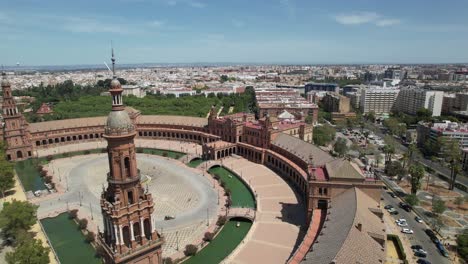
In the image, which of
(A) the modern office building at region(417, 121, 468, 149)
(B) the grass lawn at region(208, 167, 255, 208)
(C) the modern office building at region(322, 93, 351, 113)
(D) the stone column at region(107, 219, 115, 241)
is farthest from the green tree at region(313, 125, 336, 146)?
(D) the stone column at region(107, 219, 115, 241)

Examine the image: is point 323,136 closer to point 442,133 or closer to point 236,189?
point 442,133

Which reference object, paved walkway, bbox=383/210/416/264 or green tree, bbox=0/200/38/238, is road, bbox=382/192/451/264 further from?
green tree, bbox=0/200/38/238

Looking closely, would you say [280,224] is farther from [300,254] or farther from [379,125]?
[379,125]

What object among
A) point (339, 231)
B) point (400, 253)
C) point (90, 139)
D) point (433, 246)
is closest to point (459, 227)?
point (433, 246)

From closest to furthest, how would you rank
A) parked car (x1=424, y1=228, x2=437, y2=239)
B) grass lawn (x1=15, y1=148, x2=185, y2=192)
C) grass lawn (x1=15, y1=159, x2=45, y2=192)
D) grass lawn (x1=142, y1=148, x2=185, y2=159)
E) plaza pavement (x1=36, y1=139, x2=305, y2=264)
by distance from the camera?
plaza pavement (x1=36, y1=139, x2=305, y2=264), parked car (x1=424, y1=228, x2=437, y2=239), grass lawn (x1=15, y1=159, x2=45, y2=192), grass lawn (x1=15, y1=148, x2=185, y2=192), grass lawn (x1=142, y1=148, x2=185, y2=159)

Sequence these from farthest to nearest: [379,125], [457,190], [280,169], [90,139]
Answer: [379,125], [90,139], [280,169], [457,190]

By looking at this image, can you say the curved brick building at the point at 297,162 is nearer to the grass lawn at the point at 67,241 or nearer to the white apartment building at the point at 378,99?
the grass lawn at the point at 67,241
